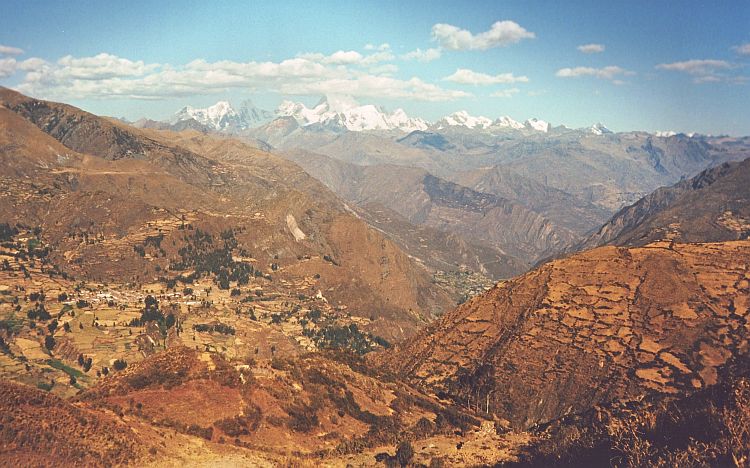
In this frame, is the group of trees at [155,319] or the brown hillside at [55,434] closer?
the brown hillside at [55,434]

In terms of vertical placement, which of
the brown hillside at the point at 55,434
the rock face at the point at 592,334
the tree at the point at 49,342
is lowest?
the tree at the point at 49,342

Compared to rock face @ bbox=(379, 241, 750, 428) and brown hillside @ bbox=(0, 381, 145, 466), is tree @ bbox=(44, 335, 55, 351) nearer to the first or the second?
rock face @ bbox=(379, 241, 750, 428)

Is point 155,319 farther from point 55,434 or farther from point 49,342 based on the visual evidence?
point 55,434

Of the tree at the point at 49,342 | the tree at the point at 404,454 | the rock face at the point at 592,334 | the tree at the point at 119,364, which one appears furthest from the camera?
the tree at the point at 49,342

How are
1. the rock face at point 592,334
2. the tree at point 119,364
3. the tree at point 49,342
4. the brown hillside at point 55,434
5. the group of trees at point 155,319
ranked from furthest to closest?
the group of trees at point 155,319 < the tree at point 49,342 < the tree at point 119,364 < the rock face at point 592,334 < the brown hillside at point 55,434

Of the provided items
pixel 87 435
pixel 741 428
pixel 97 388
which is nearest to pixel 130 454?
pixel 87 435

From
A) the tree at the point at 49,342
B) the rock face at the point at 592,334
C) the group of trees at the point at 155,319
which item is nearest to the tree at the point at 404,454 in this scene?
the rock face at the point at 592,334

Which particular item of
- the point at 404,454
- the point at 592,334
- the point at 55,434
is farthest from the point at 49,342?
the point at 592,334

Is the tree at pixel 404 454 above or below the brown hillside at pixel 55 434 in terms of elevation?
below

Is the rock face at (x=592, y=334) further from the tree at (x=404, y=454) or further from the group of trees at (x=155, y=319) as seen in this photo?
the group of trees at (x=155, y=319)
